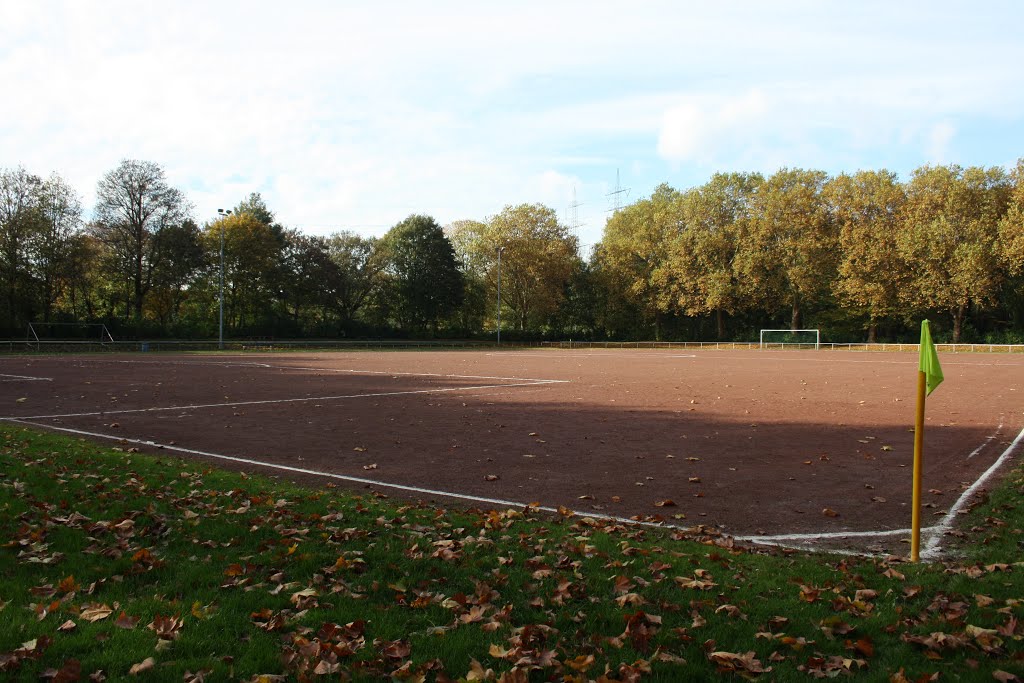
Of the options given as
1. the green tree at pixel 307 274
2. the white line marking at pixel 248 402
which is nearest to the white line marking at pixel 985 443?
the white line marking at pixel 248 402

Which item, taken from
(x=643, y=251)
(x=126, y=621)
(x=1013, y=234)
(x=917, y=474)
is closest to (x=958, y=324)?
(x=1013, y=234)

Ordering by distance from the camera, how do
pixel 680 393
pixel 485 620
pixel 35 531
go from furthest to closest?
pixel 680 393 < pixel 35 531 < pixel 485 620

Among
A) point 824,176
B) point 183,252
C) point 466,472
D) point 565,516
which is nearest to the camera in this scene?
point 565,516

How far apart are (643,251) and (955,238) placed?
2951 centimetres

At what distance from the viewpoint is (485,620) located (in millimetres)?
4648

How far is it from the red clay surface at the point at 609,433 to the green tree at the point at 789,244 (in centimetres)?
4375

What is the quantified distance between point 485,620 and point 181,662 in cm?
169

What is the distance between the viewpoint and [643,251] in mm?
79750

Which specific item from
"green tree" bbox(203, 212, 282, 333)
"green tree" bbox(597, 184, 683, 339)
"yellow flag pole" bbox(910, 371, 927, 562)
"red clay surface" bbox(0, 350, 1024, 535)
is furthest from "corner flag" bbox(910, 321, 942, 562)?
"green tree" bbox(597, 184, 683, 339)

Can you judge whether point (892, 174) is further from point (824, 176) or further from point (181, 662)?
point (181, 662)

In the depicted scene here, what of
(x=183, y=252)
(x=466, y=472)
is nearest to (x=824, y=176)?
(x=183, y=252)

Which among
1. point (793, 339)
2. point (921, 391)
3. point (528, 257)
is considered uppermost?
point (528, 257)

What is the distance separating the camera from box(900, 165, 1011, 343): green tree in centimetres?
5631

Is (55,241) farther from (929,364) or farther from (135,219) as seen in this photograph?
(929,364)
